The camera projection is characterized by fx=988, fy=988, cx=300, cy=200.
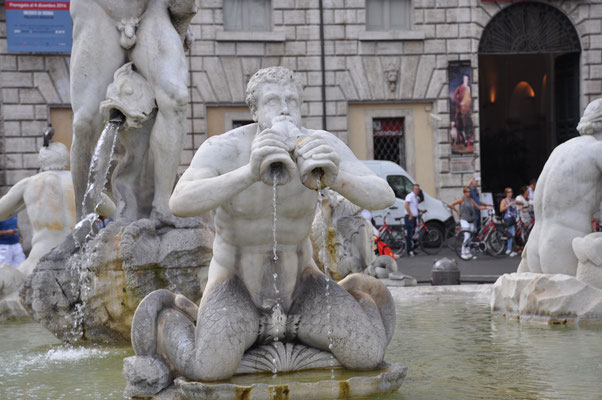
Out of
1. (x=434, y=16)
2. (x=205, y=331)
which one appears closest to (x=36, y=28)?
(x=434, y=16)

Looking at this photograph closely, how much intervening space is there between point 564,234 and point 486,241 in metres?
11.5

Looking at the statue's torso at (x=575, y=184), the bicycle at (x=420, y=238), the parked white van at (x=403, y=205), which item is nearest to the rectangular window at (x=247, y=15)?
the parked white van at (x=403, y=205)

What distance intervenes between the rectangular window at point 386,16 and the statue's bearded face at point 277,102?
20474 millimetres

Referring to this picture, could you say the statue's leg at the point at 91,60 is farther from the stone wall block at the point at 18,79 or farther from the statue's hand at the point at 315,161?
the stone wall block at the point at 18,79

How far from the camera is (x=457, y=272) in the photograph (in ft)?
32.6

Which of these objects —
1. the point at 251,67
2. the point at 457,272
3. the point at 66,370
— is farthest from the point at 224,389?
the point at 251,67

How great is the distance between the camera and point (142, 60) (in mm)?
6172

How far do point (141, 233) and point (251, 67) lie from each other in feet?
59.1

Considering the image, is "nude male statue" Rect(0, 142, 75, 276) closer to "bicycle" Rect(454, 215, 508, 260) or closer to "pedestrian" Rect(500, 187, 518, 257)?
"bicycle" Rect(454, 215, 508, 260)

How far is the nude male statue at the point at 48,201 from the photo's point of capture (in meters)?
8.26

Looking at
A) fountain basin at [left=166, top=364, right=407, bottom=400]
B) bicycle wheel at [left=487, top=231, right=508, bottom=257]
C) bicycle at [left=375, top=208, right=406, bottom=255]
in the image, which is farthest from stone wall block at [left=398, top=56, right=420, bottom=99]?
fountain basin at [left=166, top=364, right=407, bottom=400]

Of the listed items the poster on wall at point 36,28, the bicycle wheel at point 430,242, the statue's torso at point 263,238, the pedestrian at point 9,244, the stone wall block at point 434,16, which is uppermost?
the stone wall block at point 434,16

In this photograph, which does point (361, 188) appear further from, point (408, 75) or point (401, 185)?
point (408, 75)

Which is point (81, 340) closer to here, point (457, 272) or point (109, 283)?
point (109, 283)
